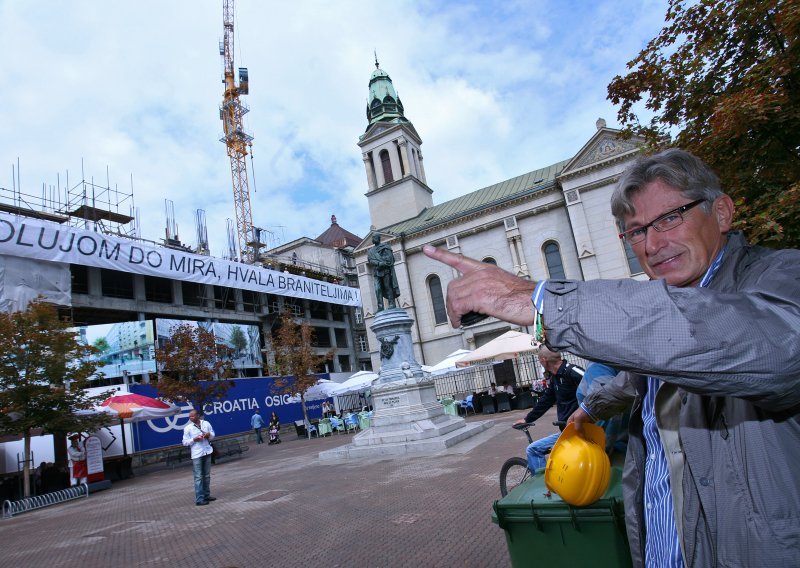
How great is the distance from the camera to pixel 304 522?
722cm

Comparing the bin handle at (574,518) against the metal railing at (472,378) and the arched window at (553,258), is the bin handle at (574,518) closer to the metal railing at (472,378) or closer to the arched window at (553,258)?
the metal railing at (472,378)

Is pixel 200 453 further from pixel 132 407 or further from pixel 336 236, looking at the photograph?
pixel 336 236

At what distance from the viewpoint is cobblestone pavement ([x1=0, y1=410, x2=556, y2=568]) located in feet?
18.2

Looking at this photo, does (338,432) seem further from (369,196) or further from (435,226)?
(369,196)

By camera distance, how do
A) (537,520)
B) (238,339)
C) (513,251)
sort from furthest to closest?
1. (513,251)
2. (238,339)
3. (537,520)

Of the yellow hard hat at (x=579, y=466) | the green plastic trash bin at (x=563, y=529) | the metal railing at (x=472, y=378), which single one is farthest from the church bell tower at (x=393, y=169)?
the yellow hard hat at (x=579, y=466)

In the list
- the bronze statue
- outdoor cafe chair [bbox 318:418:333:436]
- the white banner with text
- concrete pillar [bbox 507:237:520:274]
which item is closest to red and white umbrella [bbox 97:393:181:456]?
outdoor cafe chair [bbox 318:418:333:436]

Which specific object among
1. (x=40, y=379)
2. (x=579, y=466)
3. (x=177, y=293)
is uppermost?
(x=177, y=293)

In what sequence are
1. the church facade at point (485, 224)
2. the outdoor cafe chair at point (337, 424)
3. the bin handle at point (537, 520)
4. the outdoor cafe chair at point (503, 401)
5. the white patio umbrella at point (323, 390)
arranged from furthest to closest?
the church facade at point (485, 224) < the white patio umbrella at point (323, 390) < the outdoor cafe chair at point (337, 424) < the outdoor cafe chair at point (503, 401) < the bin handle at point (537, 520)

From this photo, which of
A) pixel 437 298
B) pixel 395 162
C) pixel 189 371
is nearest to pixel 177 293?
pixel 189 371

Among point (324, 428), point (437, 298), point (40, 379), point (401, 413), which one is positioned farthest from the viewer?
point (437, 298)

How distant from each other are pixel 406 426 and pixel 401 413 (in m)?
0.45

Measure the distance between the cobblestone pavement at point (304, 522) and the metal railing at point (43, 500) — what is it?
0.69m

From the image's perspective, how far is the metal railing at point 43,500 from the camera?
489 inches
